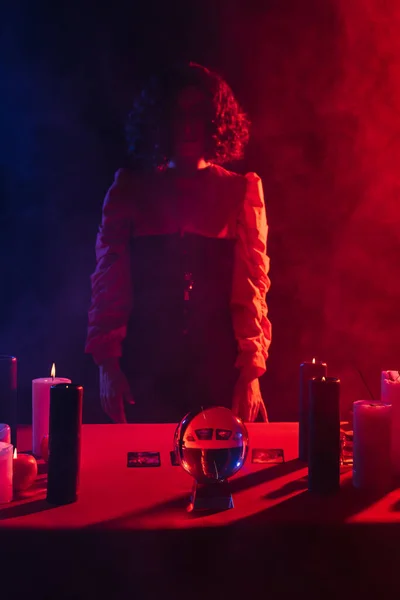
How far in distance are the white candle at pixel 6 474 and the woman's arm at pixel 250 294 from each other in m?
1.30

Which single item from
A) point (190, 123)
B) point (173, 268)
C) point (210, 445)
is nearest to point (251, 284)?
point (173, 268)

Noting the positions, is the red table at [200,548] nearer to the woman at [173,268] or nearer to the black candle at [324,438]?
the black candle at [324,438]

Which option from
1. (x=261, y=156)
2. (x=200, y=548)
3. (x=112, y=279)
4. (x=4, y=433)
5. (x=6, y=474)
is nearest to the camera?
(x=200, y=548)

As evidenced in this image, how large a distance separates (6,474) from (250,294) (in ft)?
4.50

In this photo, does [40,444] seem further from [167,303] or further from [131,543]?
[167,303]

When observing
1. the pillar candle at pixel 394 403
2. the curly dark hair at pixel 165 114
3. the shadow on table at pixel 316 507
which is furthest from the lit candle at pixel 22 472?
the curly dark hair at pixel 165 114

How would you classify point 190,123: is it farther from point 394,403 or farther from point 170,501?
point 170,501

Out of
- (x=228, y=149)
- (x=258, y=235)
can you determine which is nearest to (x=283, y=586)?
(x=258, y=235)

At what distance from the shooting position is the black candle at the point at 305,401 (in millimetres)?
1200

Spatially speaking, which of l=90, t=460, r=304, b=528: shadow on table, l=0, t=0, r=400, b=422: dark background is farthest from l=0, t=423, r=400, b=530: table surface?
l=0, t=0, r=400, b=422: dark background

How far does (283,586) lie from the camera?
0.87 m

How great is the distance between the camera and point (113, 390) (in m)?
2.13

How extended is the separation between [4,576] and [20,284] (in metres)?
1.42

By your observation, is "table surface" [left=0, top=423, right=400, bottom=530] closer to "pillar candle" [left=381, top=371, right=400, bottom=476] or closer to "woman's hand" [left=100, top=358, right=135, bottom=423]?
"pillar candle" [left=381, top=371, right=400, bottom=476]
